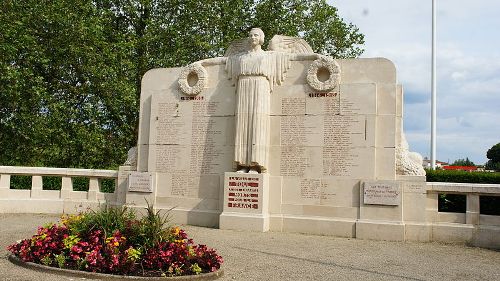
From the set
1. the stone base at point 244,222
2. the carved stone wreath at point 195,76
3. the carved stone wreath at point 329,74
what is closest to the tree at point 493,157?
the carved stone wreath at point 329,74

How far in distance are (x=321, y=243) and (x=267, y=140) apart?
Answer: 304 centimetres

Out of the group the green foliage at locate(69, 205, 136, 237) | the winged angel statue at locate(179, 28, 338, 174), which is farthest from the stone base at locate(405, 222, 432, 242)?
the green foliage at locate(69, 205, 136, 237)

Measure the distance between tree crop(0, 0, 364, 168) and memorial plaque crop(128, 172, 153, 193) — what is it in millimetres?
6182

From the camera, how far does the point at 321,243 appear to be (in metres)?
10.3

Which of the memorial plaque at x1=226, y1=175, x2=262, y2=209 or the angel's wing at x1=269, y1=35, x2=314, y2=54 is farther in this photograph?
the angel's wing at x1=269, y1=35, x2=314, y2=54

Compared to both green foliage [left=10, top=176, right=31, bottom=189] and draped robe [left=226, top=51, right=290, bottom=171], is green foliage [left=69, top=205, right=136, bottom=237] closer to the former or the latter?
draped robe [left=226, top=51, right=290, bottom=171]

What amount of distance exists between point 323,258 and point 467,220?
4146 millimetres

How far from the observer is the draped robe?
39.4 ft

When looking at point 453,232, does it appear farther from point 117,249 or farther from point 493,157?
point 493,157

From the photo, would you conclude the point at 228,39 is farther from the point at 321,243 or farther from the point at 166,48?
the point at 321,243

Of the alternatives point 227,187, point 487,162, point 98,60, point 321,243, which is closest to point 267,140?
point 227,187

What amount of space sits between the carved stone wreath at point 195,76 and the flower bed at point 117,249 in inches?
231

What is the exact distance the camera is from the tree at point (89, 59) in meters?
18.2

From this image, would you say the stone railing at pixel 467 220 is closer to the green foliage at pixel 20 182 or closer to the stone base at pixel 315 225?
the stone base at pixel 315 225
